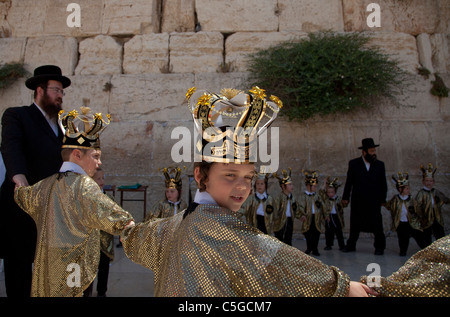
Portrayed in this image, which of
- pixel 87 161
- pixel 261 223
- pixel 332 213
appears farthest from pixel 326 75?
pixel 87 161

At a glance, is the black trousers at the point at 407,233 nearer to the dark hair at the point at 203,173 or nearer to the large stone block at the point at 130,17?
the dark hair at the point at 203,173

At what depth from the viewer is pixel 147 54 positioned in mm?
7688

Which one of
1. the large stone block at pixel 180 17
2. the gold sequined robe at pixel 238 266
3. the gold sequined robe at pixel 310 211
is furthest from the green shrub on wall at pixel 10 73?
the gold sequined robe at pixel 238 266

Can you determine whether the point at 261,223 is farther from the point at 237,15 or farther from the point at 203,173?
the point at 237,15

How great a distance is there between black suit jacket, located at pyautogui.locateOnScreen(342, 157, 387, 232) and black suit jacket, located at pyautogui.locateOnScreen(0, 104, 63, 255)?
476 cm

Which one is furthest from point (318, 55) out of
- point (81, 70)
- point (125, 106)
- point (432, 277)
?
point (432, 277)

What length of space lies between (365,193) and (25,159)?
16.9 ft

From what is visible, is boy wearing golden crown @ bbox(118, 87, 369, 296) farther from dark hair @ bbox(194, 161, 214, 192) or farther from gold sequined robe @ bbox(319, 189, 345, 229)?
gold sequined robe @ bbox(319, 189, 345, 229)

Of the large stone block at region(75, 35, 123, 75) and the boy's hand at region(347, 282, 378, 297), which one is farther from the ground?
the large stone block at region(75, 35, 123, 75)

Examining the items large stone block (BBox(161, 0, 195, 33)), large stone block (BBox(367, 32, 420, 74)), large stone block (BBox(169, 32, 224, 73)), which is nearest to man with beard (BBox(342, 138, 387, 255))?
large stone block (BBox(367, 32, 420, 74))

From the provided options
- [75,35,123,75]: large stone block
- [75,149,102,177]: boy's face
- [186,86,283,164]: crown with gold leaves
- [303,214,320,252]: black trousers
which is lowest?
[303,214,320,252]: black trousers

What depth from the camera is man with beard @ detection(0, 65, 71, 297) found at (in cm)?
290

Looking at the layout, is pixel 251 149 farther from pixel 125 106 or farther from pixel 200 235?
Result: pixel 125 106
